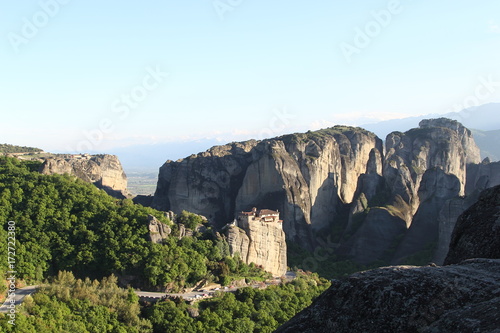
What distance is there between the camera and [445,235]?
145 feet

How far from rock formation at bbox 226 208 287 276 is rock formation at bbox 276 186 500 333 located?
32785 millimetres

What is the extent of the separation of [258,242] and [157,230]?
30.1 feet

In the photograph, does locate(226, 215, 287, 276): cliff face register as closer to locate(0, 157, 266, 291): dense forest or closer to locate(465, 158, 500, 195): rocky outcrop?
locate(0, 157, 266, 291): dense forest

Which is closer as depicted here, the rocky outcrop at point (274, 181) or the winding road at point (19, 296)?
the winding road at point (19, 296)

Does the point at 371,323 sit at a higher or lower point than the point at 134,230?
higher

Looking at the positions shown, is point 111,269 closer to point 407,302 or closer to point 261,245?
point 261,245

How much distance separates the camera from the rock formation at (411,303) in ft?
14.7

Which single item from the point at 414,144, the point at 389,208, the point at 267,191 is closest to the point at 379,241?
the point at 389,208

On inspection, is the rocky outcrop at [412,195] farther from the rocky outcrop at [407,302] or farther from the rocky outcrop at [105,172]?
the rocky outcrop at [407,302]

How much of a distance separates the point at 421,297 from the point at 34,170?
44710mm

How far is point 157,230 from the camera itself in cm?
3522

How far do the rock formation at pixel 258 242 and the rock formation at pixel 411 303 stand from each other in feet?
108

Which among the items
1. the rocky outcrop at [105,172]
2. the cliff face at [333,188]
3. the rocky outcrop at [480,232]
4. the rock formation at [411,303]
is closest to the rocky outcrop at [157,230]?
the cliff face at [333,188]

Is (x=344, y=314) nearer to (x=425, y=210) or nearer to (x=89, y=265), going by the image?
(x=89, y=265)
